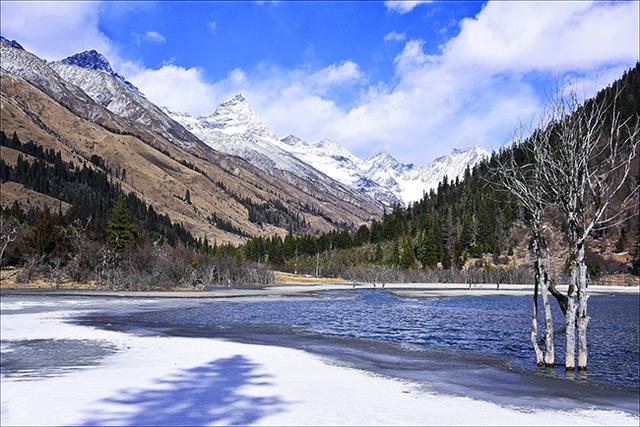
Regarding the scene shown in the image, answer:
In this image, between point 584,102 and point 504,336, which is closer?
point 584,102

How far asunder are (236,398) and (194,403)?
1.22 metres

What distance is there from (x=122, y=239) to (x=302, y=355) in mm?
81190

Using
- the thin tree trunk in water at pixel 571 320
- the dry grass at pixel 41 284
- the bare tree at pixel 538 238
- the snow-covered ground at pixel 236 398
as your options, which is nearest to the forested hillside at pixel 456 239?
the dry grass at pixel 41 284

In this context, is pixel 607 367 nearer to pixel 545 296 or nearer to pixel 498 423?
pixel 545 296

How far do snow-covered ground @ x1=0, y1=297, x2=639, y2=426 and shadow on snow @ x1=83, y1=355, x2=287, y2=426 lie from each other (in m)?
0.02

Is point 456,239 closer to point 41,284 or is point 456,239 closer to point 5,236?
point 41,284

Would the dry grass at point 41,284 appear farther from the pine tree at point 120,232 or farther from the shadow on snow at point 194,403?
the shadow on snow at point 194,403

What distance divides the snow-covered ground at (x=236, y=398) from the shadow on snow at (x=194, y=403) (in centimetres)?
2

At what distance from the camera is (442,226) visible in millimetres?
169875

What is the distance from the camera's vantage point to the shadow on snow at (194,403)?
12047mm

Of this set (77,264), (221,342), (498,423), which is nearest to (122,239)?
(77,264)

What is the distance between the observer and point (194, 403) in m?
13.7

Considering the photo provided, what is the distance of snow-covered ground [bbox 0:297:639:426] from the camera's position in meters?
12.4

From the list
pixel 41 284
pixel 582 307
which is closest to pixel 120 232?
pixel 41 284
